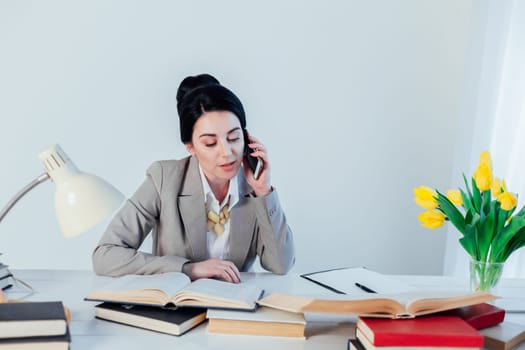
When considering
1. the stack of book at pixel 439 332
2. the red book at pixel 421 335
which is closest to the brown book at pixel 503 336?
the stack of book at pixel 439 332

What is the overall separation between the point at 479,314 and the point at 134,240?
1008 millimetres

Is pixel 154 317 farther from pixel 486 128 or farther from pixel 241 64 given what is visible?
pixel 486 128

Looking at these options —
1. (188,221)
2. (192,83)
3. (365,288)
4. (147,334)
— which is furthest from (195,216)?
(147,334)

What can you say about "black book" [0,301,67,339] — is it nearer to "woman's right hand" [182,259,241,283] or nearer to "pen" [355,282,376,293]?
"woman's right hand" [182,259,241,283]

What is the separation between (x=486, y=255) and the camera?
1406 millimetres

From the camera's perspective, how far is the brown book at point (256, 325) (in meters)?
1.17

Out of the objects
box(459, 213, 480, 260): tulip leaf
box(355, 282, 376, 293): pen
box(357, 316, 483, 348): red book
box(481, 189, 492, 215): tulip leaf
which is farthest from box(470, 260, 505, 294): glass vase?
box(357, 316, 483, 348): red book

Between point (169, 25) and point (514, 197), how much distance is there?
2.07m

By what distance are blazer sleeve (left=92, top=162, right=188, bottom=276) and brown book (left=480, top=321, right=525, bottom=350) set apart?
788mm

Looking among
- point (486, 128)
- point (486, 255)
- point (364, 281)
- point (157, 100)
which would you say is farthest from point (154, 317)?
point (486, 128)

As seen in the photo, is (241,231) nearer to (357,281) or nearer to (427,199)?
(357,281)

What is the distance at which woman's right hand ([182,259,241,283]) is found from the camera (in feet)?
5.10

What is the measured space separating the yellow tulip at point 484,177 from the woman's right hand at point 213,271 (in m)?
0.66

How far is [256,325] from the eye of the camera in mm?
1179
